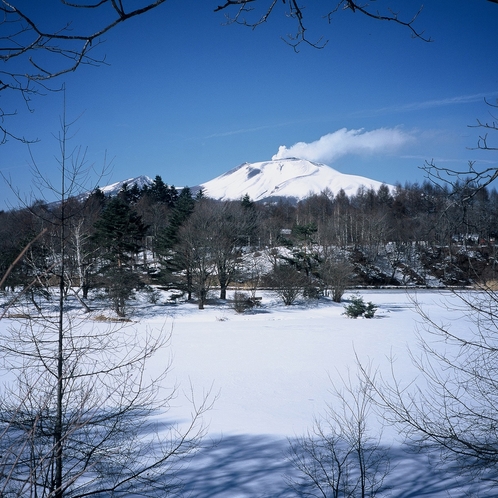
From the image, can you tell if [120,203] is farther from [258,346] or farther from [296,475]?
[296,475]

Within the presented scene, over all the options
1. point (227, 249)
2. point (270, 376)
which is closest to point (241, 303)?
point (227, 249)

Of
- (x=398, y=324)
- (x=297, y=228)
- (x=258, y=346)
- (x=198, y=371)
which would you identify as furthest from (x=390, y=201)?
(x=198, y=371)

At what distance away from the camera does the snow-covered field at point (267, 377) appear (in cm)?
644

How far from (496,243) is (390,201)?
236ft

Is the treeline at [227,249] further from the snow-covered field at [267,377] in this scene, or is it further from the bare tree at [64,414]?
the snow-covered field at [267,377]

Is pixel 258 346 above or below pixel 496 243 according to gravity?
below

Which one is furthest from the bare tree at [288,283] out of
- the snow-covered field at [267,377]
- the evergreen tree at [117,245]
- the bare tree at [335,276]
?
the evergreen tree at [117,245]

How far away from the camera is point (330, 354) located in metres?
15.4

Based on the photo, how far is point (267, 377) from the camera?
12.6 m

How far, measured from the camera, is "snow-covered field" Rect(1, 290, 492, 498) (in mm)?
6438

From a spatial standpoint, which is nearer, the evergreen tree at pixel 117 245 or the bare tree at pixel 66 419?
the bare tree at pixel 66 419

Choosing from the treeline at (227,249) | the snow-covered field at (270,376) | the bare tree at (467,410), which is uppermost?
the treeline at (227,249)

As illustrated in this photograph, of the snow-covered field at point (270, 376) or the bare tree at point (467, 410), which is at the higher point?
the bare tree at point (467, 410)

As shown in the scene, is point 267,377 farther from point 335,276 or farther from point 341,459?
point 335,276
